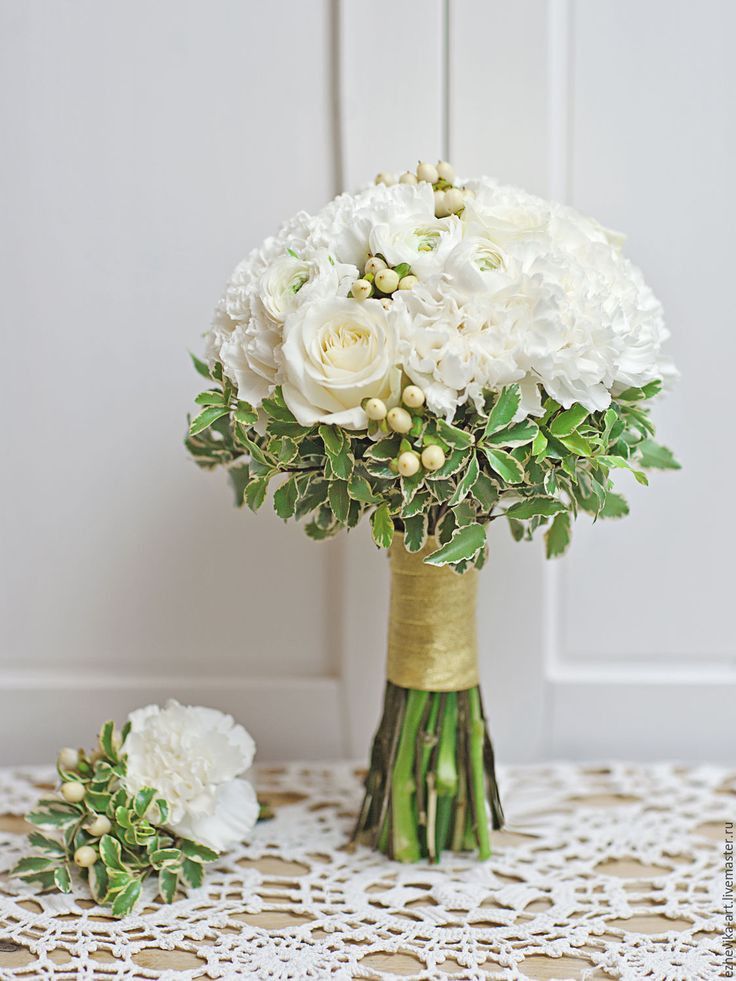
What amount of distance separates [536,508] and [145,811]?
474 mm

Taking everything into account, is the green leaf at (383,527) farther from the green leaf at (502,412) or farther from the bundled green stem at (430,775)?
the bundled green stem at (430,775)

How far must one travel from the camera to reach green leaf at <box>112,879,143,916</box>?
921 millimetres

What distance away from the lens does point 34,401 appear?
1228 mm

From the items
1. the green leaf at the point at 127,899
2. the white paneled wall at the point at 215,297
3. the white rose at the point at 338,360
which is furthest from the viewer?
the white paneled wall at the point at 215,297

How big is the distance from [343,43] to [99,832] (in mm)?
908

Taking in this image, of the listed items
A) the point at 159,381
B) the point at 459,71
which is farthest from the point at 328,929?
the point at 459,71

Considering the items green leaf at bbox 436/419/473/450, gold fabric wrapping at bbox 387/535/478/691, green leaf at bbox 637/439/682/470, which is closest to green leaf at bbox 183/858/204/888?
gold fabric wrapping at bbox 387/535/478/691

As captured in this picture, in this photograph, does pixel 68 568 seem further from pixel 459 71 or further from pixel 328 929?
pixel 459 71

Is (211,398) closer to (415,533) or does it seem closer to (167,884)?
(415,533)

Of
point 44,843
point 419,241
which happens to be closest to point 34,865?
point 44,843

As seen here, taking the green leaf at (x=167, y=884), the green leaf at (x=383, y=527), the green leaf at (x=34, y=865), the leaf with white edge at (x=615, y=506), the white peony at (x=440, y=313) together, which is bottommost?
the green leaf at (x=167, y=884)

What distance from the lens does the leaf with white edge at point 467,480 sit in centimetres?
83

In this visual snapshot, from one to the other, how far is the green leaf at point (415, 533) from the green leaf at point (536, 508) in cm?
8

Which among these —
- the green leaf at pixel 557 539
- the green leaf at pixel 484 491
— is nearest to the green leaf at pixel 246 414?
the green leaf at pixel 484 491
